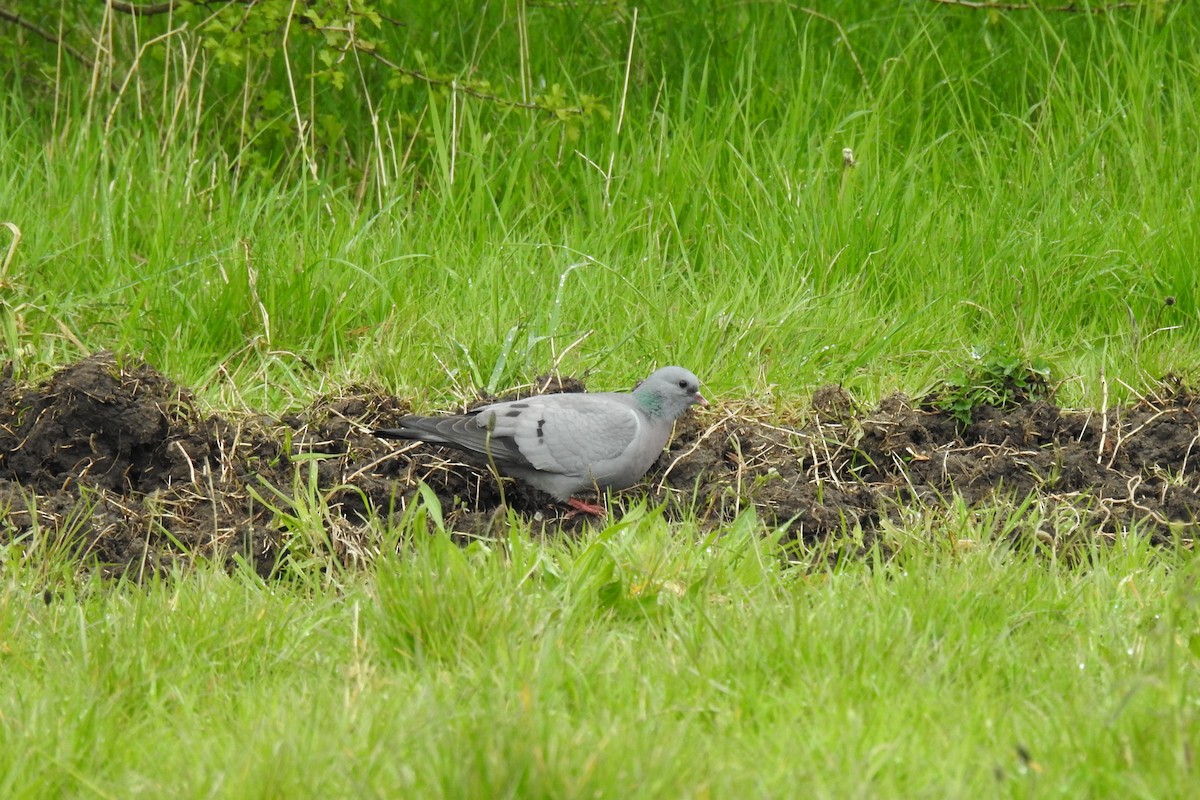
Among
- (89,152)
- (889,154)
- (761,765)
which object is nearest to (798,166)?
(889,154)

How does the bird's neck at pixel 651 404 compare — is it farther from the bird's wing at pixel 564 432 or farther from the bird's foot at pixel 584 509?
the bird's foot at pixel 584 509

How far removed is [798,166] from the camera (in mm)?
6070

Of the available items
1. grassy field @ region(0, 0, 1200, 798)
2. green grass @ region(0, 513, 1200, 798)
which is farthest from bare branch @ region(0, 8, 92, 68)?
green grass @ region(0, 513, 1200, 798)

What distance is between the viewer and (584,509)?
4438 millimetres

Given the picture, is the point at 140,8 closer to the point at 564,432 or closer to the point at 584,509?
the point at 564,432

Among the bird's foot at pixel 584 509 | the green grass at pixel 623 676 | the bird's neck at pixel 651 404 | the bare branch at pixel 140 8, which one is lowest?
the bird's foot at pixel 584 509

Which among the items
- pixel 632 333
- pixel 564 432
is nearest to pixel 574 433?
pixel 564 432

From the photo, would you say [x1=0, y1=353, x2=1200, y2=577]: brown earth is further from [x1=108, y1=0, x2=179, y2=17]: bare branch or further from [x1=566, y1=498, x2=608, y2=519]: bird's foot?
[x1=108, y1=0, x2=179, y2=17]: bare branch

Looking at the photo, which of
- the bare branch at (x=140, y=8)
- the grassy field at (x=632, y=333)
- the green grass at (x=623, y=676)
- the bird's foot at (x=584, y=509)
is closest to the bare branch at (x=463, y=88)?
the grassy field at (x=632, y=333)

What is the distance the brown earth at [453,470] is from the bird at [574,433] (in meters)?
0.15

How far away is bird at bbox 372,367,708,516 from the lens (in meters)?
4.26

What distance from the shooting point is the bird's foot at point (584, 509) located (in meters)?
4.41

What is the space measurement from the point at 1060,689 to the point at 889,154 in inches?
140

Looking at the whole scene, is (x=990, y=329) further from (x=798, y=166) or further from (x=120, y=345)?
(x=120, y=345)
